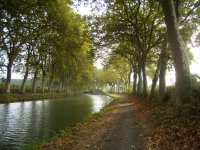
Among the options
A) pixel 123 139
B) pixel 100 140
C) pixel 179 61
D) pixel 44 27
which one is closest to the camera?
pixel 123 139

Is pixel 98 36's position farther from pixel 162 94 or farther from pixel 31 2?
pixel 162 94

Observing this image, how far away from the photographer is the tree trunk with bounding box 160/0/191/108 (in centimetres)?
1161

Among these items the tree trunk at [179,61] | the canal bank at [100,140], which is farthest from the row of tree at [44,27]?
the canal bank at [100,140]

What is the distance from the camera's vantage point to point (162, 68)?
18703 mm

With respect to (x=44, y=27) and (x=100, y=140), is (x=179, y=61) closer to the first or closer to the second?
(x=100, y=140)

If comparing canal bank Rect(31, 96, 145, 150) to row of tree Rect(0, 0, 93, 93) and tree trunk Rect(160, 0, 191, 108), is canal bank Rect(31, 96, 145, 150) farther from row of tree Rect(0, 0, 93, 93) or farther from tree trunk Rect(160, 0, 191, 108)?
row of tree Rect(0, 0, 93, 93)

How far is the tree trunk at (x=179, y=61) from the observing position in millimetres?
11609

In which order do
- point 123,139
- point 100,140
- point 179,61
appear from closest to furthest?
point 123,139
point 100,140
point 179,61

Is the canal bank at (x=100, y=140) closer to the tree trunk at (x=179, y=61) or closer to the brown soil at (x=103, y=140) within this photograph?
the brown soil at (x=103, y=140)

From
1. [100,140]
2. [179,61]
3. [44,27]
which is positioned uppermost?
[44,27]

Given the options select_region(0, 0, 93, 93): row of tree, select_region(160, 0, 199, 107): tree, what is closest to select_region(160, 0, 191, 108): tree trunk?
select_region(160, 0, 199, 107): tree

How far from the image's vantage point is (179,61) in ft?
38.9

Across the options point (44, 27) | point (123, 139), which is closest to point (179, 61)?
point (123, 139)

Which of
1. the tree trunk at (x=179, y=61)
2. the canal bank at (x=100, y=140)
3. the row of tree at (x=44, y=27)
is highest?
the row of tree at (x=44, y=27)
